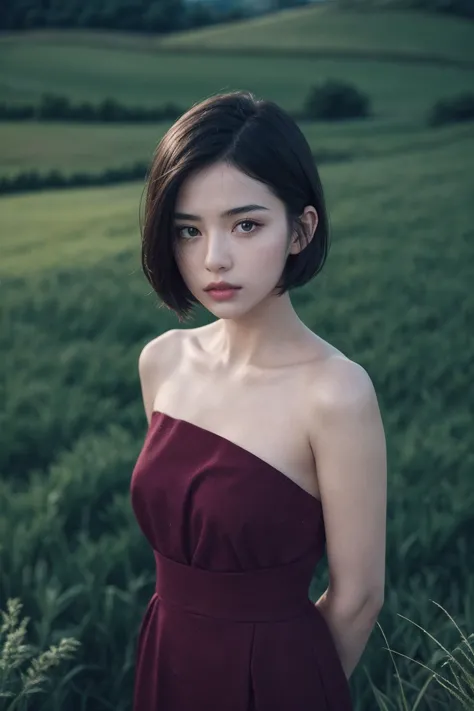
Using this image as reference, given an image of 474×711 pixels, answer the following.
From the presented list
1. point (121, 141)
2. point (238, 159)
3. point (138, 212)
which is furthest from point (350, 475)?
point (121, 141)

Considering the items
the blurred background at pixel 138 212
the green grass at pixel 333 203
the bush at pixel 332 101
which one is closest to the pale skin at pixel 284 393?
the blurred background at pixel 138 212

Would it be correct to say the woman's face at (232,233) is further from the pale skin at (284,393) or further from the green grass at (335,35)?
the green grass at (335,35)

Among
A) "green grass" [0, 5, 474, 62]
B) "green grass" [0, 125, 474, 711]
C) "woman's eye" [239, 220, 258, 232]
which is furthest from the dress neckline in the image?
"green grass" [0, 5, 474, 62]

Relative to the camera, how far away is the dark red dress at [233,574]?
1.11m

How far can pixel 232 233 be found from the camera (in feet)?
3.54

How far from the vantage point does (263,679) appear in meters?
1.17

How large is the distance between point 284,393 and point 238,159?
286 mm

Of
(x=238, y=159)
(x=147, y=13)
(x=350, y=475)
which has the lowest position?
(x=350, y=475)

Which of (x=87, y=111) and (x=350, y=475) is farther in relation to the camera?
(x=87, y=111)

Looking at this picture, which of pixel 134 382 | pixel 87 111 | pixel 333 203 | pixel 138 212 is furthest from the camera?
pixel 333 203

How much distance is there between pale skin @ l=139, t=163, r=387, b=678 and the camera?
1072 mm

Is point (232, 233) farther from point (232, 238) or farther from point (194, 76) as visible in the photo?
point (194, 76)

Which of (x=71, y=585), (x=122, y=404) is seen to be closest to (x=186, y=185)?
(x=71, y=585)

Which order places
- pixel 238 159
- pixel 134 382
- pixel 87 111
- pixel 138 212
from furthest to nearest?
1. pixel 87 111
2. pixel 134 382
3. pixel 138 212
4. pixel 238 159
